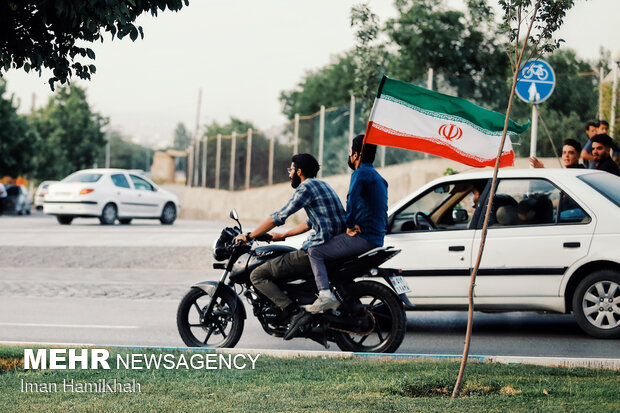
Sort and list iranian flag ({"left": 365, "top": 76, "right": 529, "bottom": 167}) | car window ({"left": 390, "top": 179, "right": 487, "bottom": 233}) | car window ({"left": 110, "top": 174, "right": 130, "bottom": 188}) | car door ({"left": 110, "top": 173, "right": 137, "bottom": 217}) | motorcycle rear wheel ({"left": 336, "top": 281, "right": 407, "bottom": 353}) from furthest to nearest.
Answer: car window ({"left": 110, "top": 174, "right": 130, "bottom": 188}), car door ({"left": 110, "top": 173, "right": 137, "bottom": 217}), car window ({"left": 390, "top": 179, "right": 487, "bottom": 233}), motorcycle rear wheel ({"left": 336, "top": 281, "right": 407, "bottom": 353}), iranian flag ({"left": 365, "top": 76, "right": 529, "bottom": 167})

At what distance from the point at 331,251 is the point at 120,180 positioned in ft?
65.4

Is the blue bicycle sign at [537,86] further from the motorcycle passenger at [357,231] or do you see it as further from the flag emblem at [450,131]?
the flag emblem at [450,131]

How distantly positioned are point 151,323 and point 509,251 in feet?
12.5

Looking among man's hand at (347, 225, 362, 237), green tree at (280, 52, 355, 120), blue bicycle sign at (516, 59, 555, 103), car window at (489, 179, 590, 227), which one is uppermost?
green tree at (280, 52, 355, 120)

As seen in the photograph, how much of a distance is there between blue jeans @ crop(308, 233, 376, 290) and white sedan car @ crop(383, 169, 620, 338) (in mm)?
1501

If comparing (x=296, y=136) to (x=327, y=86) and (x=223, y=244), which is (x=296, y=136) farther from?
(x=327, y=86)

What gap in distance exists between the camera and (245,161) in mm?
36250

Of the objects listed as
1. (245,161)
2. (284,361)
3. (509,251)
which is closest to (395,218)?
(509,251)

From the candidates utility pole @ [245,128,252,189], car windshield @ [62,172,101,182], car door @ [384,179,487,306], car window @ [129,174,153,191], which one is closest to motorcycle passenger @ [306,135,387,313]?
car door @ [384,179,487,306]

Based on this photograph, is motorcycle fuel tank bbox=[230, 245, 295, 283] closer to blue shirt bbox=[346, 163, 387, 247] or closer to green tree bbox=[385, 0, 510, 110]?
blue shirt bbox=[346, 163, 387, 247]

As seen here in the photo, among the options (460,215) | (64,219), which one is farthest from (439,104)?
(64,219)

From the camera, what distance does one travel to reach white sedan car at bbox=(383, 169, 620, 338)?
336 inches

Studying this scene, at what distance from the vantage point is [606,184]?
9023 millimetres

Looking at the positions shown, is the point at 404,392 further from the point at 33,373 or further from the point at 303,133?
the point at 303,133
